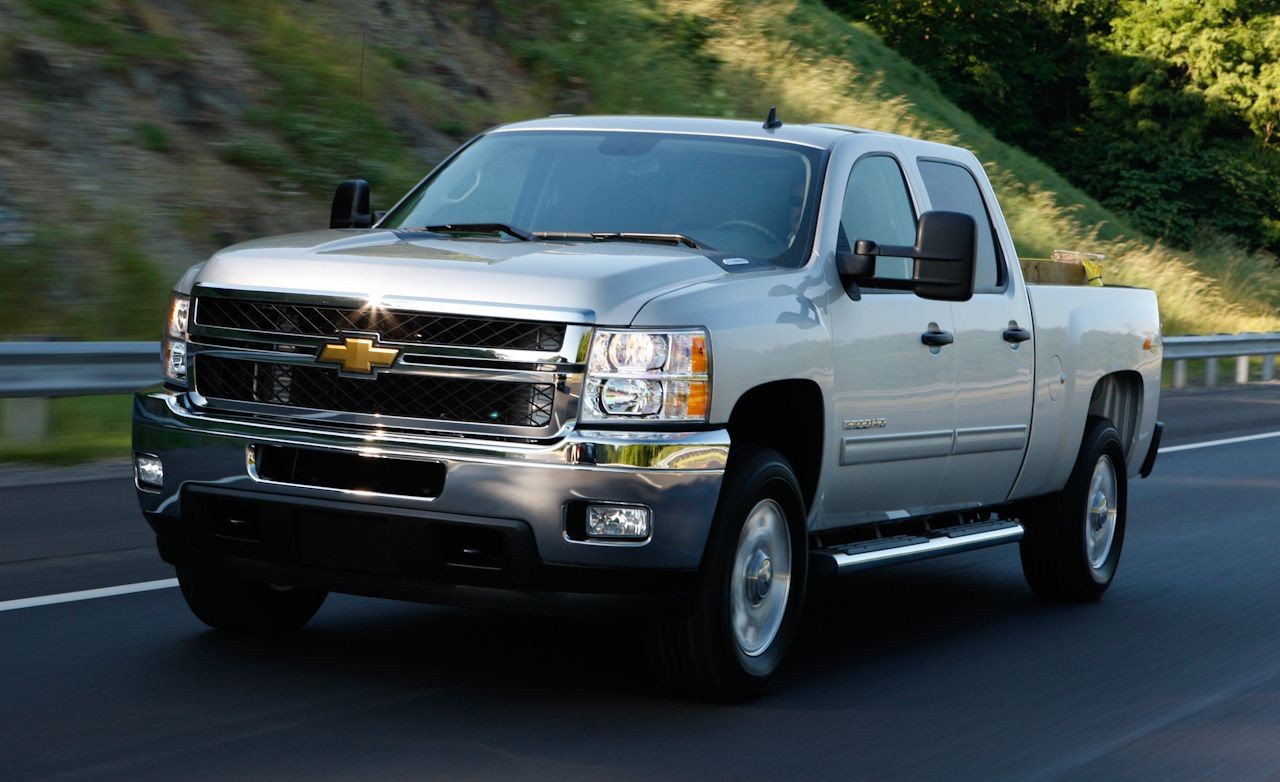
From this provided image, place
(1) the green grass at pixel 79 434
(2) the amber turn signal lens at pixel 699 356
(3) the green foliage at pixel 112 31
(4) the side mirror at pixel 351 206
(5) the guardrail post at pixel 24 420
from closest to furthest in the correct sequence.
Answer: (2) the amber turn signal lens at pixel 699 356 → (4) the side mirror at pixel 351 206 → (1) the green grass at pixel 79 434 → (5) the guardrail post at pixel 24 420 → (3) the green foliage at pixel 112 31

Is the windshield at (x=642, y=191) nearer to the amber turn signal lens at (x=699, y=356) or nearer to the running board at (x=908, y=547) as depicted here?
the amber turn signal lens at (x=699, y=356)

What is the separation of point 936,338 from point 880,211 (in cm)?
55

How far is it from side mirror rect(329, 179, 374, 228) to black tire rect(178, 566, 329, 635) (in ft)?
5.09

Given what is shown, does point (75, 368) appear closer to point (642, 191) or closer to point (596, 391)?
point (642, 191)

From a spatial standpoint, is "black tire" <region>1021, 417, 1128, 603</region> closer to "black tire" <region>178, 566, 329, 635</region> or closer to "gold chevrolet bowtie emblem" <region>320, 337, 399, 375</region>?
"black tire" <region>178, 566, 329, 635</region>

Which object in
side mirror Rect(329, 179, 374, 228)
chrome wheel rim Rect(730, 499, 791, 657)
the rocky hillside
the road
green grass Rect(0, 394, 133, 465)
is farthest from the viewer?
the rocky hillside

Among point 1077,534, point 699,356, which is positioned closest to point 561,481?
point 699,356

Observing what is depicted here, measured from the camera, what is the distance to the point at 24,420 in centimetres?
1167

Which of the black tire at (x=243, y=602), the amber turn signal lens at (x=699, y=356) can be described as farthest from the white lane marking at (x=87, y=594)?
the amber turn signal lens at (x=699, y=356)

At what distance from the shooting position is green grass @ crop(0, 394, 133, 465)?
11000 mm

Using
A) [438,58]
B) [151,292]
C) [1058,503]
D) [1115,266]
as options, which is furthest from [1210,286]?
[1058,503]

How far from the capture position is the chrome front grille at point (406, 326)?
555 centimetres

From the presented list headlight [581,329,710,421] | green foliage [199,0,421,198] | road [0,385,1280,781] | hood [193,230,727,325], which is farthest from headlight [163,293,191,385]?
green foliage [199,0,421,198]

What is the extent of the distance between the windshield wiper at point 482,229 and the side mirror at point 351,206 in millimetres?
541
